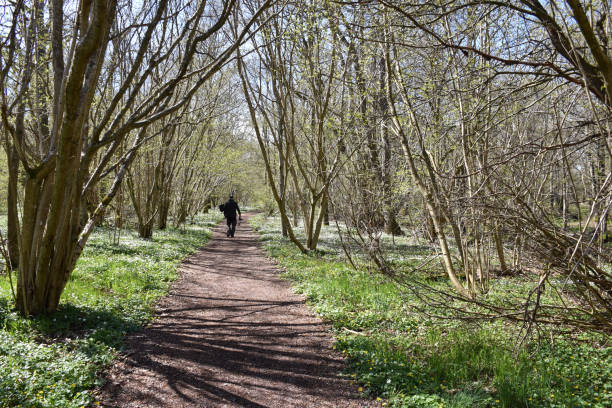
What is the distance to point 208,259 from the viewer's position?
36.5 feet

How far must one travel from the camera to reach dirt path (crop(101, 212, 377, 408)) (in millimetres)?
3418

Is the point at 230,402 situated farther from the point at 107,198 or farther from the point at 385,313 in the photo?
the point at 107,198

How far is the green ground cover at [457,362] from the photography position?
3.15 metres

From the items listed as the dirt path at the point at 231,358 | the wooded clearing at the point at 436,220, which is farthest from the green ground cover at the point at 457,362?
the dirt path at the point at 231,358

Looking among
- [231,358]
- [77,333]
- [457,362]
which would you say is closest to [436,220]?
[457,362]

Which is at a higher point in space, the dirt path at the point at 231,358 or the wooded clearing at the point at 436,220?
the wooded clearing at the point at 436,220

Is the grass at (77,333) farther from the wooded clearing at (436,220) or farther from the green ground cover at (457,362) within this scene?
the green ground cover at (457,362)

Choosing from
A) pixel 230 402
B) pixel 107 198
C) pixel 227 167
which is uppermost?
pixel 227 167

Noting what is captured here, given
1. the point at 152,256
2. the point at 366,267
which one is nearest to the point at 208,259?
the point at 152,256

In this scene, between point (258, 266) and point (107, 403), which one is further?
point (258, 266)

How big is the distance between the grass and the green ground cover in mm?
2689

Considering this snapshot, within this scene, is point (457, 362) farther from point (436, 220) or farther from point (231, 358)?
point (436, 220)

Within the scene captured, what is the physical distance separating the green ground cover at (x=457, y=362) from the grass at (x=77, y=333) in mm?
2689

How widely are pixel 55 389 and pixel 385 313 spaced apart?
407 cm
